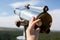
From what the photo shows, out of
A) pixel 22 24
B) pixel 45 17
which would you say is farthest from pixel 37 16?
pixel 22 24

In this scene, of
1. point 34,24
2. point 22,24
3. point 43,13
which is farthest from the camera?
point 22,24

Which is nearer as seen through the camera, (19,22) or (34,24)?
(34,24)

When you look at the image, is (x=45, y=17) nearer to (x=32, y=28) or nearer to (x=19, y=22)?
(x=32, y=28)

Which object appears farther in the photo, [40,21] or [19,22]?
[19,22]

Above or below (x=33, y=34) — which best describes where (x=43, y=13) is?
above

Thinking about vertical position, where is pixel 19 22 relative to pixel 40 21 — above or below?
below

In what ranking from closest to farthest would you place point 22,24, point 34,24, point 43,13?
point 34,24, point 43,13, point 22,24

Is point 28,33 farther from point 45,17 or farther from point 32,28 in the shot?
point 45,17

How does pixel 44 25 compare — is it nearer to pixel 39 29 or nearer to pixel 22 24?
pixel 39 29

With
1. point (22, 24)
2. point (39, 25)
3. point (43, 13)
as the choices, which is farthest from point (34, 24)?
point (22, 24)
